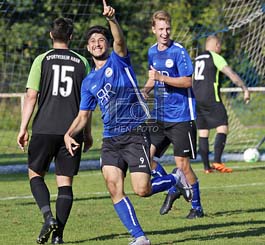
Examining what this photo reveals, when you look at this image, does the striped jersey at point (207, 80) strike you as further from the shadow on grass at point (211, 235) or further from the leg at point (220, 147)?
the shadow on grass at point (211, 235)

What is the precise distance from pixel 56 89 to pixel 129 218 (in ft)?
4.59

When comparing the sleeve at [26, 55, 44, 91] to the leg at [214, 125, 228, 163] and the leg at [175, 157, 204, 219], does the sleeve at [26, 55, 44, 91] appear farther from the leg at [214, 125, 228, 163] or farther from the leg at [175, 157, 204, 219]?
the leg at [214, 125, 228, 163]

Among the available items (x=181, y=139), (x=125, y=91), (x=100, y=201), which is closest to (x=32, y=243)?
(x=125, y=91)

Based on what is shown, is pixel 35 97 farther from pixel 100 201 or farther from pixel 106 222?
pixel 100 201

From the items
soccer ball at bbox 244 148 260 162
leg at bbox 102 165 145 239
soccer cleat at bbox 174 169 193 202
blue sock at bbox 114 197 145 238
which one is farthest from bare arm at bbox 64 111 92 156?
soccer ball at bbox 244 148 260 162

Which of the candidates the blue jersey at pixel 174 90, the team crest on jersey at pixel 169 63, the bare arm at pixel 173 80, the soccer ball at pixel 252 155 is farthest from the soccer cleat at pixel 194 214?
the soccer ball at pixel 252 155

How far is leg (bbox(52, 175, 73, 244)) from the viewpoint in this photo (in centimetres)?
815

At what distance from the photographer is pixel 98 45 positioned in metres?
7.76

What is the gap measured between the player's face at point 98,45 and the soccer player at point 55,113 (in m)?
0.58

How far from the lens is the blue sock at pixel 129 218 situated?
7.66 m

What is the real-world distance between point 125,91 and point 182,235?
1562mm

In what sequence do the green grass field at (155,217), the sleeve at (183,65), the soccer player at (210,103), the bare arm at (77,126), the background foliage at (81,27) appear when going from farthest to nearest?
1. the background foliage at (81,27)
2. the soccer player at (210,103)
3. the sleeve at (183,65)
4. the green grass field at (155,217)
5. the bare arm at (77,126)

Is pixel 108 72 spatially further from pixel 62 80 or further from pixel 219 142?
pixel 219 142

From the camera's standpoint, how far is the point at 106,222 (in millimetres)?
9492
